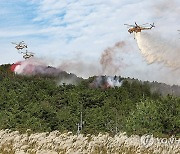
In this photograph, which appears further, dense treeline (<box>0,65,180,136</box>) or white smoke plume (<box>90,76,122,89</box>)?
white smoke plume (<box>90,76,122,89</box>)

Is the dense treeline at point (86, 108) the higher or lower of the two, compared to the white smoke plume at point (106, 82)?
lower

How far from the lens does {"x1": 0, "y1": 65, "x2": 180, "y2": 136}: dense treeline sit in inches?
2594

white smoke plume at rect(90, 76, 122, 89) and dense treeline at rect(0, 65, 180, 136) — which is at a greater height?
white smoke plume at rect(90, 76, 122, 89)

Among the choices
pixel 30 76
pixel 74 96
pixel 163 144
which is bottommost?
pixel 163 144

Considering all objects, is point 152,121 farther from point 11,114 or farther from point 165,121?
point 11,114

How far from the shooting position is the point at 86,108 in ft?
393

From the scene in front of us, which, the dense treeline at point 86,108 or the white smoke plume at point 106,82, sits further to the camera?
the white smoke plume at point 106,82

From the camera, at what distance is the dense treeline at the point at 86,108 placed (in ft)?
216

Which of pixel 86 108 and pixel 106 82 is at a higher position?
pixel 106 82

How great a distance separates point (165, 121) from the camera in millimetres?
65188

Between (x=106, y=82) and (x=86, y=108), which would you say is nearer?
(x=86, y=108)

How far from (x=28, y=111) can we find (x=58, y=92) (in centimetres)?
5473

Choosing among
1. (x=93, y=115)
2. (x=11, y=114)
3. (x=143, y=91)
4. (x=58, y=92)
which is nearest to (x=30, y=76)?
(x=58, y=92)

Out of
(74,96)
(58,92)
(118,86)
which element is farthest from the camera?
(118,86)
